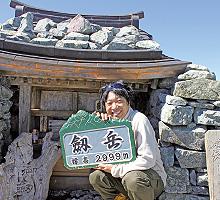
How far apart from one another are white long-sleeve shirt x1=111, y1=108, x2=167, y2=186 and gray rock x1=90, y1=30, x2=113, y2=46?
160 inches

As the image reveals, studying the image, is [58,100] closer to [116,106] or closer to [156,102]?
[156,102]

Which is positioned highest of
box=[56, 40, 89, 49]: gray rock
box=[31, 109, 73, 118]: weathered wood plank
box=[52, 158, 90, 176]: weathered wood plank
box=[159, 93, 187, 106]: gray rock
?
box=[56, 40, 89, 49]: gray rock

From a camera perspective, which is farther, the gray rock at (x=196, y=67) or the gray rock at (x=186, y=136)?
the gray rock at (x=196, y=67)

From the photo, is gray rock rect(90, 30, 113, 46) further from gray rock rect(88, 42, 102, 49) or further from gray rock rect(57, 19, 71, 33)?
gray rock rect(57, 19, 71, 33)

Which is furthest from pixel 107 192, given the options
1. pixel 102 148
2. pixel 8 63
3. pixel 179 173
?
pixel 8 63

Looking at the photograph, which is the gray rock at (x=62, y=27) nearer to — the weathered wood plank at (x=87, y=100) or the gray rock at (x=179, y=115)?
the weathered wood plank at (x=87, y=100)

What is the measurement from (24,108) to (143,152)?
2496mm

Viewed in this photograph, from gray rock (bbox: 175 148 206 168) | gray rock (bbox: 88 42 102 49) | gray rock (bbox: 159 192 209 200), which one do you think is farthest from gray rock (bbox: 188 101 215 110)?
gray rock (bbox: 88 42 102 49)

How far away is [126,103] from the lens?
2598 millimetres

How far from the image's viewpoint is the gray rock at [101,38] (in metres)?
6.27

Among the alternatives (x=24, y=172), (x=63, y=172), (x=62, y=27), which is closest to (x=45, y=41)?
(x=62, y=27)

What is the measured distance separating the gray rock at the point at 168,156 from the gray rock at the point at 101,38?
3.36m

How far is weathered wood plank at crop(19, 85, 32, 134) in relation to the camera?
4.16 meters

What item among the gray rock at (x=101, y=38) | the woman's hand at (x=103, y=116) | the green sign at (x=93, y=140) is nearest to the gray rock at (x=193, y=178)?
the green sign at (x=93, y=140)
